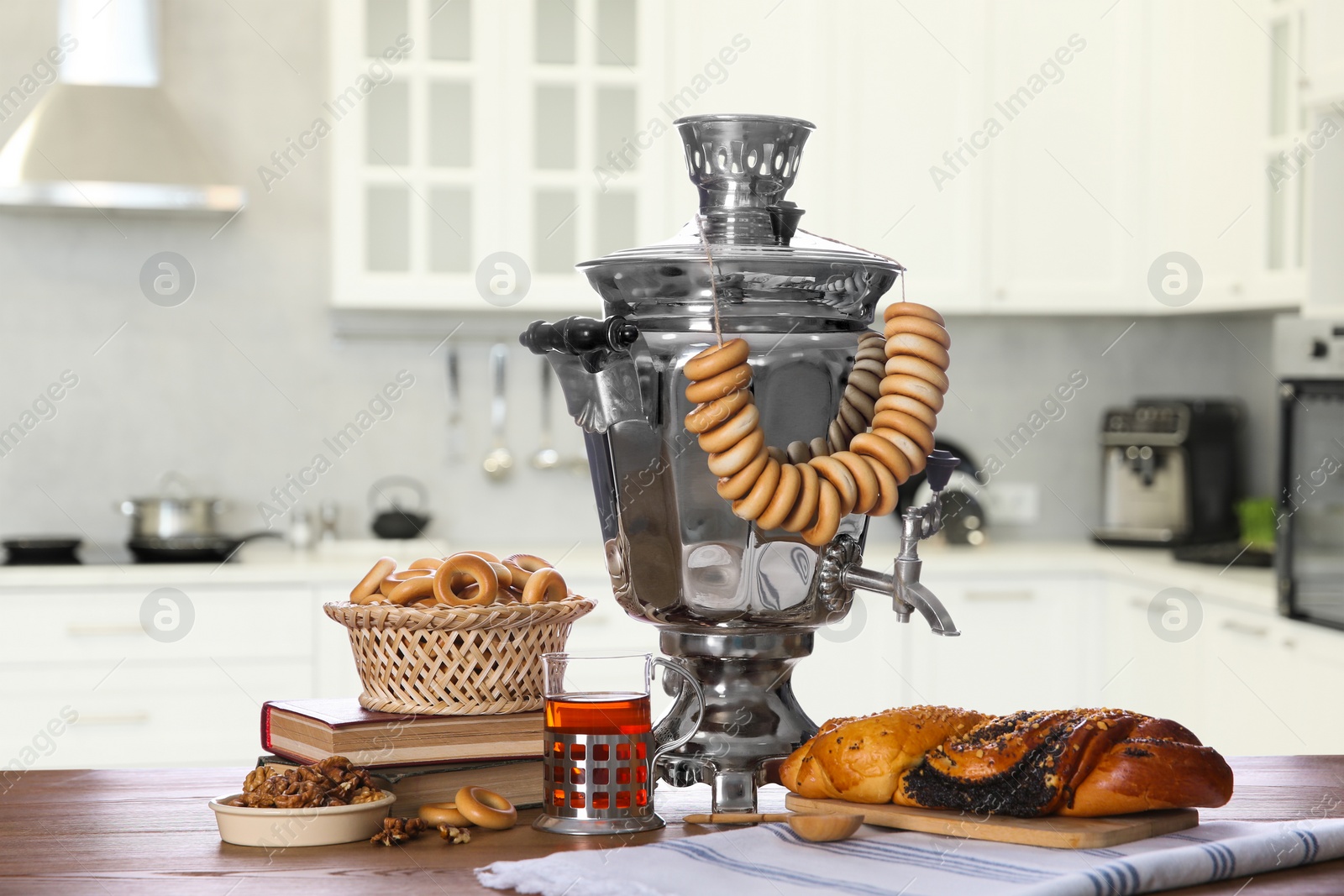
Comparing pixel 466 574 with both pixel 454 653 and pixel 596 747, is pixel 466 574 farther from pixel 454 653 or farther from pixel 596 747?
pixel 596 747

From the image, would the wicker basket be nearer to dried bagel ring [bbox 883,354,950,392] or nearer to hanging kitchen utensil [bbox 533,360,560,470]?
dried bagel ring [bbox 883,354,950,392]

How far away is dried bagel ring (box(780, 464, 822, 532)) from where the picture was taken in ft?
3.21

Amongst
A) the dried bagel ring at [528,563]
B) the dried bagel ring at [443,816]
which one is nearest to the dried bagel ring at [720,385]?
the dried bagel ring at [528,563]

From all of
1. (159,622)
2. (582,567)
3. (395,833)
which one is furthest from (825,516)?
(159,622)

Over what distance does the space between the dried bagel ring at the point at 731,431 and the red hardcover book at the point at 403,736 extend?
23 centimetres

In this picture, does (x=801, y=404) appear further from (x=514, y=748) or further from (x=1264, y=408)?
(x=1264, y=408)

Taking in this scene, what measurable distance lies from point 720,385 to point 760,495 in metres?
0.08

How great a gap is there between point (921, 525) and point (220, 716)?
7.46 feet

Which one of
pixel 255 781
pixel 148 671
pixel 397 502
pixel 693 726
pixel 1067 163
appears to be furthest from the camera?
pixel 397 502

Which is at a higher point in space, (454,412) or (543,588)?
(454,412)

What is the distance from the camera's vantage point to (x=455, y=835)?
916 mm

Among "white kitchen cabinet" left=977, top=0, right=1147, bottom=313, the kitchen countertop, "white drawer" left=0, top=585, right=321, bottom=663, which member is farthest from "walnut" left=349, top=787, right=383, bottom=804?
"white kitchen cabinet" left=977, top=0, right=1147, bottom=313

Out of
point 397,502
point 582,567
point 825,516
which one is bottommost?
point 582,567

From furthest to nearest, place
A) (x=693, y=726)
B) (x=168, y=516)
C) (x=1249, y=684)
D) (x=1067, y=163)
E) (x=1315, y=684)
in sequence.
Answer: (x=1067, y=163) → (x=168, y=516) → (x=1249, y=684) → (x=1315, y=684) → (x=693, y=726)
